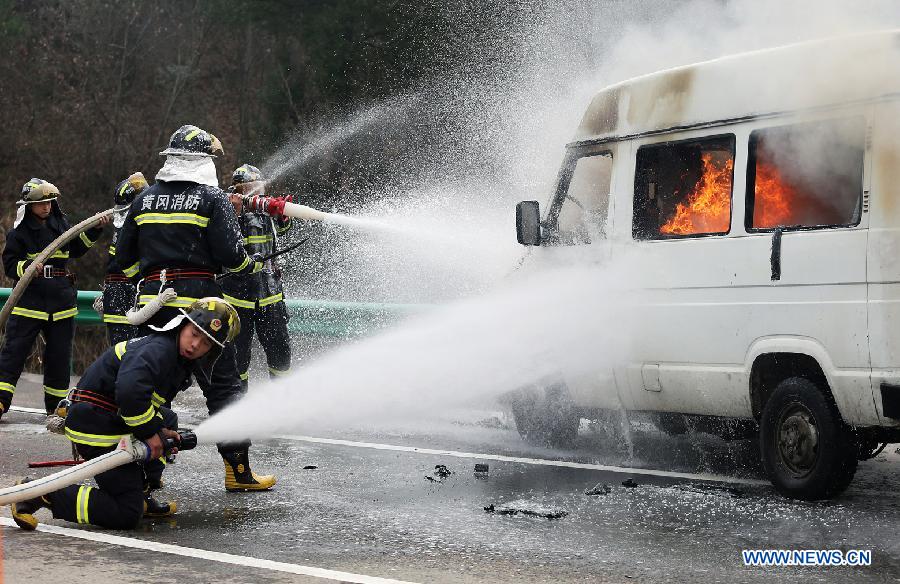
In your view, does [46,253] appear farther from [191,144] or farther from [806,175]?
[806,175]

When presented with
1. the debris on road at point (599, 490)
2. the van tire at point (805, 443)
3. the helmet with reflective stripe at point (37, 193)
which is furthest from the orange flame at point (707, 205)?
the helmet with reflective stripe at point (37, 193)

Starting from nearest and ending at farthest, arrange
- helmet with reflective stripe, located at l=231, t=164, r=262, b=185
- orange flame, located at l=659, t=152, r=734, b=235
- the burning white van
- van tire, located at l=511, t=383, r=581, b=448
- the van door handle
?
the burning white van
the van door handle
orange flame, located at l=659, t=152, r=734, b=235
van tire, located at l=511, t=383, r=581, b=448
helmet with reflective stripe, located at l=231, t=164, r=262, b=185

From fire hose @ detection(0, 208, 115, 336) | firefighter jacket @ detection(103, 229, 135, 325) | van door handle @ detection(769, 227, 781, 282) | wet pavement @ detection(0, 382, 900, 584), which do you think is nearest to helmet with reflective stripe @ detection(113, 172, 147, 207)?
fire hose @ detection(0, 208, 115, 336)

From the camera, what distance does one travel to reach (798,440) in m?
6.92

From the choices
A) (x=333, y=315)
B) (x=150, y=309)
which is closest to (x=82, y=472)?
(x=150, y=309)

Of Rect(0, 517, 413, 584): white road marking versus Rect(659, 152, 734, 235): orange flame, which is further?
Rect(659, 152, 734, 235): orange flame

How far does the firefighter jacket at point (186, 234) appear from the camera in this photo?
23.0 ft

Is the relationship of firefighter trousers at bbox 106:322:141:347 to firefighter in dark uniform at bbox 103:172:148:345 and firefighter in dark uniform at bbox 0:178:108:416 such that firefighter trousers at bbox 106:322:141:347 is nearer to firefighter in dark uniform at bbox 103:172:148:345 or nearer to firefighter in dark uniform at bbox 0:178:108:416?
firefighter in dark uniform at bbox 103:172:148:345

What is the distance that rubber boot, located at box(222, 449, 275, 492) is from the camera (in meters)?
7.09

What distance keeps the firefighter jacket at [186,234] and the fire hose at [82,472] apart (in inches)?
53.7

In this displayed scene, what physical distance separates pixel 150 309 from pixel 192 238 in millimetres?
513

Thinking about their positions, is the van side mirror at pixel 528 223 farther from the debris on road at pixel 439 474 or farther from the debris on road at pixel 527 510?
the debris on road at pixel 527 510

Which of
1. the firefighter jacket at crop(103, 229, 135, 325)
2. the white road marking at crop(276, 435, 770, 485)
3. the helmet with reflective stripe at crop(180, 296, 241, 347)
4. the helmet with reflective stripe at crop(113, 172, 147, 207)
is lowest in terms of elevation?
the white road marking at crop(276, 435, 770, 485)

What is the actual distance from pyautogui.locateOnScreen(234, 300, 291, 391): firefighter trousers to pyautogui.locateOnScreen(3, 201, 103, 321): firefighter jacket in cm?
150
